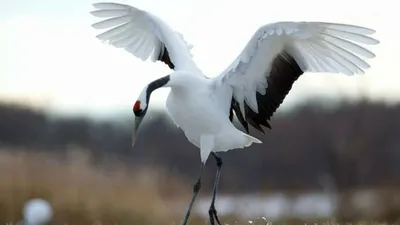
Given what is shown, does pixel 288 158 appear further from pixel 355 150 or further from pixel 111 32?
pixel 111 32

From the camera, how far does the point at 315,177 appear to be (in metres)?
14.9

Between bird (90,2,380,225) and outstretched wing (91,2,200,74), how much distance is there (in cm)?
2

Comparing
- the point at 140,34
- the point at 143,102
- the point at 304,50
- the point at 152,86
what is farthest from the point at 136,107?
the point at 140,34

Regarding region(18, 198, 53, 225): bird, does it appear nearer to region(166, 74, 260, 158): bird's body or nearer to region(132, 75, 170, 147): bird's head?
region(166, 74, 260, 158): bird's body

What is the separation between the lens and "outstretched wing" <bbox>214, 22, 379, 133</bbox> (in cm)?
489

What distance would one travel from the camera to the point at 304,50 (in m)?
5.08

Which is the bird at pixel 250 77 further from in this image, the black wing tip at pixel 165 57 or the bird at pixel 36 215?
the bird at pixel 36 215

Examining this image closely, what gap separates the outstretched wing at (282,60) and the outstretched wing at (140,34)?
641 millimetres

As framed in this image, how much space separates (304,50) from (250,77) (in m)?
0.41

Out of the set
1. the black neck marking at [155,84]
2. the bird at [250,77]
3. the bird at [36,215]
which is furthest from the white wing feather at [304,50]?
the bird at [36,215]

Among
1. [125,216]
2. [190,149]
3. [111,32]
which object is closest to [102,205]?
[125,216]

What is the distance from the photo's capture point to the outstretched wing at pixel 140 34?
5898 millimetres

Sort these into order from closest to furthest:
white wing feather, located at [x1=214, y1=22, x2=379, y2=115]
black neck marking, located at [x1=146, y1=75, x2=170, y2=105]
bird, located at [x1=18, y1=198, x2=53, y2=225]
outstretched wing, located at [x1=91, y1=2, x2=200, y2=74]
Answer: white wing feather, located at [x1=214, y1=22, x2=379, y2=115], black neck marking, located at [x1=146, y1=75, x2=170, y2=105], outstretched wing, located at [x1=91, y1=2, x2=200, y2=74], bird, located at [x1=18, y1=198, x2=53, y2=225]

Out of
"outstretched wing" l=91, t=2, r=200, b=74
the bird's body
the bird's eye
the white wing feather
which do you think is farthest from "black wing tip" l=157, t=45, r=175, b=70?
the bird's eye
